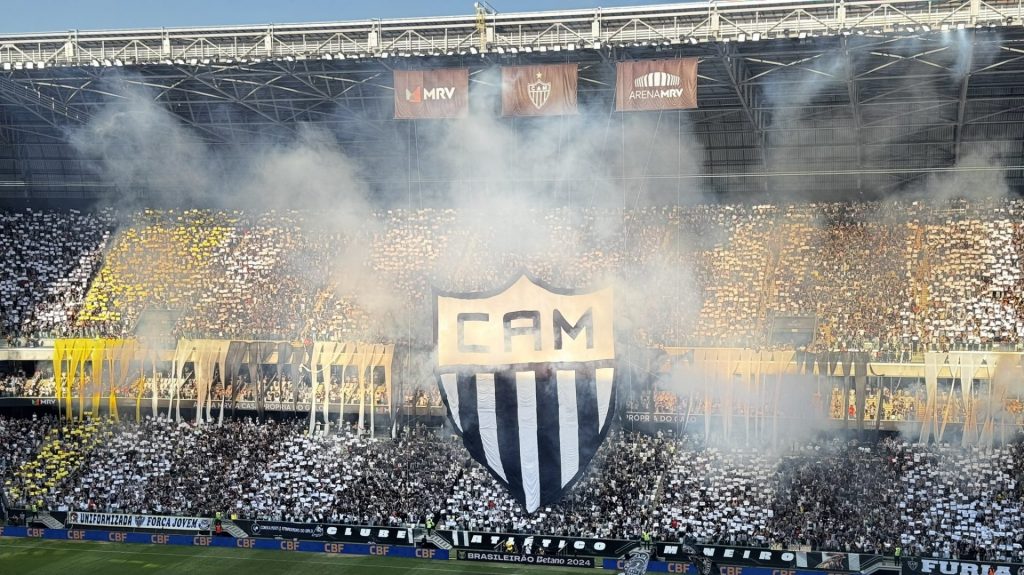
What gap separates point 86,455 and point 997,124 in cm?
2778

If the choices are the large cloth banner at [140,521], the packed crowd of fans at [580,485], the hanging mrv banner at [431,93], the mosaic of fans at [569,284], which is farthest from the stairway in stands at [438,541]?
the hanging mrv banner at [431,93]

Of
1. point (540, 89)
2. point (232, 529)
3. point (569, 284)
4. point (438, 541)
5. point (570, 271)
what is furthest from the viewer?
point (570, 271)

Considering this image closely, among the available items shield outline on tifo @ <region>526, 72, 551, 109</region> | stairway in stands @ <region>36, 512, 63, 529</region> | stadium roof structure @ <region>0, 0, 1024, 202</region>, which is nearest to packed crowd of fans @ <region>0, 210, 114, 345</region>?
stadium roof structure @ <region>0, 0, 1024, 202</region>

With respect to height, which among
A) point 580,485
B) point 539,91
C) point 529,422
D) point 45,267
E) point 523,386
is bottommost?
point 580,485

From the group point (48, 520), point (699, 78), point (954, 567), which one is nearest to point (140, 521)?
point (48, 520)

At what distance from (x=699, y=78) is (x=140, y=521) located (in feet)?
62.2

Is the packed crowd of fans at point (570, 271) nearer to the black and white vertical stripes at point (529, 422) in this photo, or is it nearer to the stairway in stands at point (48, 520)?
the stairway in stands at point (48, 520)

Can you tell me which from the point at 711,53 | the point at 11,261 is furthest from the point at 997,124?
the point at 11,261

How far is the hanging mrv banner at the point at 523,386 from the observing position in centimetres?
2205

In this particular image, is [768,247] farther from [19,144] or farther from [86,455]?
[19,144]

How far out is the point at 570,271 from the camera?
32.8 m

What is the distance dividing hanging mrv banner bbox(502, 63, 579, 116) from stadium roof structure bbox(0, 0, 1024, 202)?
72 cm

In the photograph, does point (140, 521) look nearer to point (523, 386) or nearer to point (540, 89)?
point (523, 386)

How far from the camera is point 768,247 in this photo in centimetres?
3550
